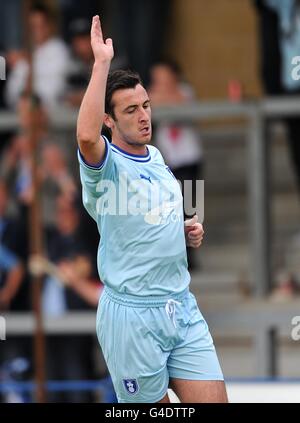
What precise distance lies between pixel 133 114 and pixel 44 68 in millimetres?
5483

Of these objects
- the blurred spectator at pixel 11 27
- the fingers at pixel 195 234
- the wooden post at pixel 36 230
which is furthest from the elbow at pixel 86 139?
the blurred spectator at pixel 11 27

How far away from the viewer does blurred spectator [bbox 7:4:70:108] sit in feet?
37.7

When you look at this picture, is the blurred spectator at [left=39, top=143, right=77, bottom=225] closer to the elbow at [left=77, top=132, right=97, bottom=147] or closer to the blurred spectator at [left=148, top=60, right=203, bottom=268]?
the blurred spectator at [left=148, top=60, right=203, bottom=268]

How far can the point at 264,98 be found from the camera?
37.2 feet

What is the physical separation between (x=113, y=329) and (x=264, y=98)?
212 inches

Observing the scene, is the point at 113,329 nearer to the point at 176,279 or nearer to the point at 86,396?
the point at 176,279

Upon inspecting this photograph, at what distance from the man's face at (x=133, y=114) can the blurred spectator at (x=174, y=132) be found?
5.13 meters

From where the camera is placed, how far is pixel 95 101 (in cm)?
591

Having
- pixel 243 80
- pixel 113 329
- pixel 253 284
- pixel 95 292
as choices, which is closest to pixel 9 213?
pixel 95 292

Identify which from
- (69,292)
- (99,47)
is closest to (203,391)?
(99,47)

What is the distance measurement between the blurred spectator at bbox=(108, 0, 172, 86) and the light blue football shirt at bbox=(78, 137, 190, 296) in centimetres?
621

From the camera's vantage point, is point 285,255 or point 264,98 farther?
point 285,255

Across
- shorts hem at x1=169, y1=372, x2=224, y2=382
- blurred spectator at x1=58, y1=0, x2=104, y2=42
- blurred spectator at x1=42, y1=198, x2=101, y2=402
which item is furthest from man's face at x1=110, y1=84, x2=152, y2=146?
blurred spectator at x1=58, y1=0, x2=104, y2=42

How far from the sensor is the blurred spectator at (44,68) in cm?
1148
